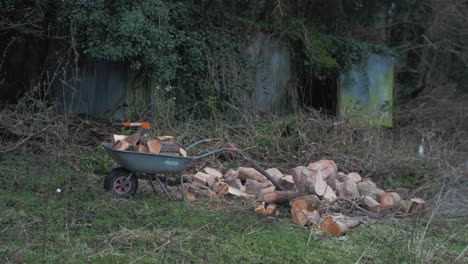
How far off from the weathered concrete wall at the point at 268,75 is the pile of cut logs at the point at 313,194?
190 inches

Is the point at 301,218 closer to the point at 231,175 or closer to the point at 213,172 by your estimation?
the point at 231,175

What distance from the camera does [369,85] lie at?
47.4 feet

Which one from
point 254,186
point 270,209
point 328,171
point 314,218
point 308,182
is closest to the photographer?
point 314,218

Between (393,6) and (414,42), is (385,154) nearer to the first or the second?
(393,6)

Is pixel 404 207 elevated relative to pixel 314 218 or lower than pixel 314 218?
lower

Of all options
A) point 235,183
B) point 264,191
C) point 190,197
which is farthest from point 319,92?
point 190,197

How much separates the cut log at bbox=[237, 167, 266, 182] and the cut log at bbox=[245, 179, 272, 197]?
0.92 feet

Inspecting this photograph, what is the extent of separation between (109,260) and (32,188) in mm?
2904

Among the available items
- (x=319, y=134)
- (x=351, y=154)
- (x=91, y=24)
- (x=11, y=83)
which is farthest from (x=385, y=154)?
(x=11, y=83)

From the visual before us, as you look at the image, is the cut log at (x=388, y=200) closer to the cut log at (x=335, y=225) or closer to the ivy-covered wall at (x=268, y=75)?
the cut log at (x=335, y=225)

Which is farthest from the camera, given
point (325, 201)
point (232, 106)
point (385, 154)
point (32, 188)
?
point (232, 106)

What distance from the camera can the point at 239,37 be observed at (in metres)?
12.3

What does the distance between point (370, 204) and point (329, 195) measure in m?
0.52

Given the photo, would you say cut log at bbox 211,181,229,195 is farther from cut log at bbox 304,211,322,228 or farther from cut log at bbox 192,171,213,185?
cut log at bbox 304,211,322,228
